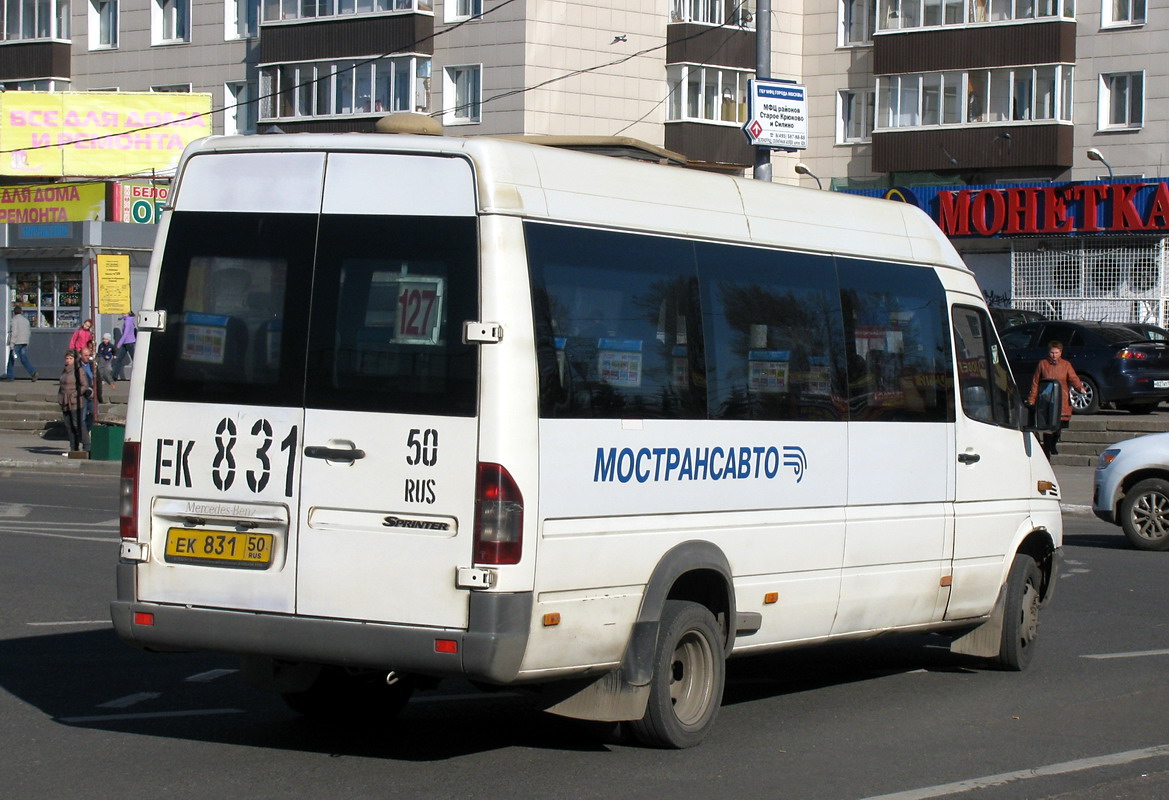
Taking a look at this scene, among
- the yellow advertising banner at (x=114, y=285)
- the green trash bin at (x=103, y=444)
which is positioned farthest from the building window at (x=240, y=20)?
the green trash bin at (x=103, y=444)

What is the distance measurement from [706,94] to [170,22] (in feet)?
57.7

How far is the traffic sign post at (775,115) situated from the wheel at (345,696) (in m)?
13.5

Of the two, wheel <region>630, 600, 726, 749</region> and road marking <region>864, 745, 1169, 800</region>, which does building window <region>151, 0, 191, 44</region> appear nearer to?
wheel <region>630, 600, 726, 749</region>

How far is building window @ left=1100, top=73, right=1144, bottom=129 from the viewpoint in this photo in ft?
150

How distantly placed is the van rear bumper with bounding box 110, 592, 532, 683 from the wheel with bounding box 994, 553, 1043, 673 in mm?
4145

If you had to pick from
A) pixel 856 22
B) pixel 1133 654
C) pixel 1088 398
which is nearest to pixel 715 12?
pixel 856 22

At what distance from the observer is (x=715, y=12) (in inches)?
1933

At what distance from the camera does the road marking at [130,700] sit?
7871mm

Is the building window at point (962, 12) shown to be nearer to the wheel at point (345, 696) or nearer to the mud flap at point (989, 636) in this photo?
→ the mud flap at point (989, 636)

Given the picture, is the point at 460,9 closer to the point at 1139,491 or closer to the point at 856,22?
the point at 856,22

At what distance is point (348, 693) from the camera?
7672 mm

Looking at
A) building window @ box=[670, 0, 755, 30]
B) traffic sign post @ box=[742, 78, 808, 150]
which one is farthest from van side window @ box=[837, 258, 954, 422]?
building window @ box=[670, 0, 755, 30]

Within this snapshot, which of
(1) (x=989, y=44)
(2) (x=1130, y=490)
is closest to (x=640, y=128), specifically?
(1) (x=989, y=44)

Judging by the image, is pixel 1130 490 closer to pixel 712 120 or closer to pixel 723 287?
pixel 723 287
